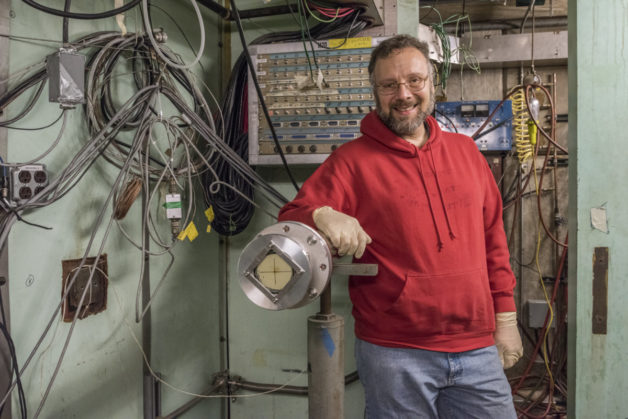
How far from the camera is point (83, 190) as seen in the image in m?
1.33

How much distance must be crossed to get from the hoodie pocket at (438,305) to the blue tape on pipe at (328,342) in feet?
1.31

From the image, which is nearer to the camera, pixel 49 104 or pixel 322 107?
pixel 49 104

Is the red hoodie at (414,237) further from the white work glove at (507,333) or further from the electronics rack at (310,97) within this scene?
the electronics rack at (310,97)

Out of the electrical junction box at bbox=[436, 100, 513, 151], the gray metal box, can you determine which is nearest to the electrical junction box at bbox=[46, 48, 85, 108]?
the electrical junction box at bbox=[436, 100, 513, 151]

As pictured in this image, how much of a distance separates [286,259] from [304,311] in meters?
1.29

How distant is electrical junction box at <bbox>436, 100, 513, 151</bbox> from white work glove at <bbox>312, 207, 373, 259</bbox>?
1536 mm

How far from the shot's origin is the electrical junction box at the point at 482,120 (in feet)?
7.47

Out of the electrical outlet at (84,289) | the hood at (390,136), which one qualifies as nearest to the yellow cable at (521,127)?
the hood at (390,136)

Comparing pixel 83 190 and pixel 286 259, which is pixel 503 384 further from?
pixel 83 190

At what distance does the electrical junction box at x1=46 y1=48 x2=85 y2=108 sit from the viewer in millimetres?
1084

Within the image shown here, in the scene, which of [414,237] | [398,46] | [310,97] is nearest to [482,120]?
[310,97]

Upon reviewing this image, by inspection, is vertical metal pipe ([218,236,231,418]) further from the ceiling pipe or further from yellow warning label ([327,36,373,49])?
the ceiling pipe

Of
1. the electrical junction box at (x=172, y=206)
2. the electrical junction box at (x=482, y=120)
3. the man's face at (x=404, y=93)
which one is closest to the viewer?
the man's face at (x=404, y=93)

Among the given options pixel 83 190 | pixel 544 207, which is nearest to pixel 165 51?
pixel 83 190
